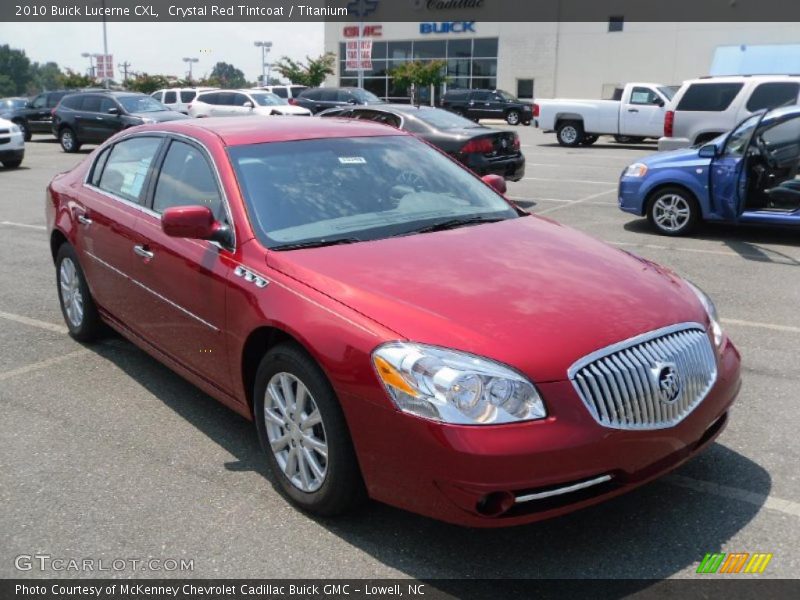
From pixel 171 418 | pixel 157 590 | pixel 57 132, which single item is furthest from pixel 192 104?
pixel 157 590

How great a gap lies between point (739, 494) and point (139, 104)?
866 inches

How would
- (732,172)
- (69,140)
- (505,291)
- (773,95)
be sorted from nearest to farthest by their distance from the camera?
(505,291) < (732,172) < (773,95) < (69,140)

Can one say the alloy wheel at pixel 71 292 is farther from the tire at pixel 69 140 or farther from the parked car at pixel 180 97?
the parked car at pixel 180 97

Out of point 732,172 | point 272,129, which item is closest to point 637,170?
point 732,172

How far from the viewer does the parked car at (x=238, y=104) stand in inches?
986

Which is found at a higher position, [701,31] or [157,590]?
[701,31]

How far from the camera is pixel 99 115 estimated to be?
22719 millimetres

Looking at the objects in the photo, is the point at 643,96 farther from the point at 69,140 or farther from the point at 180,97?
the point at 69,140

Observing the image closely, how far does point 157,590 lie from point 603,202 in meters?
11.0

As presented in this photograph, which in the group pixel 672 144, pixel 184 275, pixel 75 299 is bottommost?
pixel 75 299

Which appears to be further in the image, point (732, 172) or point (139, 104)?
point (139, 104)

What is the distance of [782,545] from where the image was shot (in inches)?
122

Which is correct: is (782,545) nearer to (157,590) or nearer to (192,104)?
(157,590)

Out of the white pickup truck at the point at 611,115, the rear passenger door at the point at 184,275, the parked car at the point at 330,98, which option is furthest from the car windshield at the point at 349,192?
the parked car at the point at 330,98
